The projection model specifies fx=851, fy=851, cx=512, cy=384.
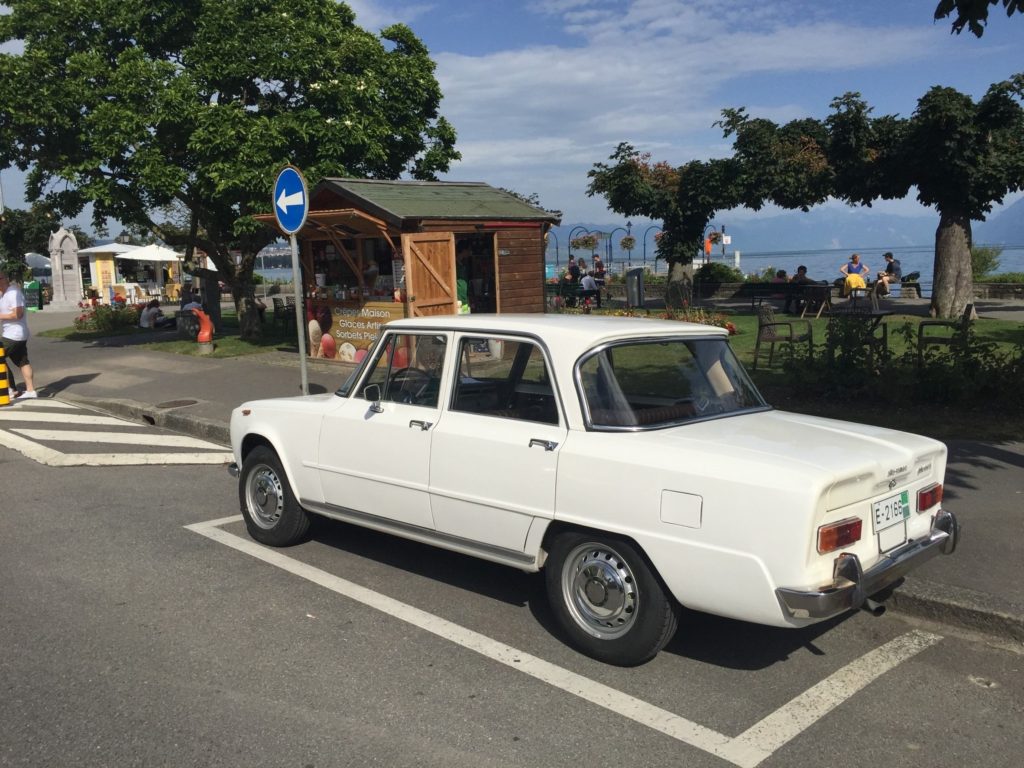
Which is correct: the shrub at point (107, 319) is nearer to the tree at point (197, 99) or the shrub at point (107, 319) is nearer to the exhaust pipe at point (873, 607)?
the tree at point (197, 99)

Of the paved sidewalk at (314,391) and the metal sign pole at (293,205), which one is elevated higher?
the metal sign pole at (293,205)

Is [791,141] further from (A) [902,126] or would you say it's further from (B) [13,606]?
(B) [13,606]

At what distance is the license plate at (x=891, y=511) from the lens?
154 inches

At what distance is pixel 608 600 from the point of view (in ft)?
13.5

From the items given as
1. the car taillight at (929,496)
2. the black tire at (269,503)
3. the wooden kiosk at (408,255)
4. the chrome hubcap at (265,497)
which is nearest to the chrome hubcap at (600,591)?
the car taillight at (929,496)

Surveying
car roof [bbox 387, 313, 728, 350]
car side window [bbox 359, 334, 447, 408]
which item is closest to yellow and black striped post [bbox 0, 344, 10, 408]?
car side window [bbox 359, 334, 447, 408]

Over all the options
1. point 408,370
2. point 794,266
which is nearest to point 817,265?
point 794,266

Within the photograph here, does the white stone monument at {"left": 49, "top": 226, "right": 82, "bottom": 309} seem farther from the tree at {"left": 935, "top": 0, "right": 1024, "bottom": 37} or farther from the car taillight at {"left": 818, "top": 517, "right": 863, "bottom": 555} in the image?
the car taillight at {"left": 818, "top": 517, "right": 863, "bottom": 555}

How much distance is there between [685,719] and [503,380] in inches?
80.3

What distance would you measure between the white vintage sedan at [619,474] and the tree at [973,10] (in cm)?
324

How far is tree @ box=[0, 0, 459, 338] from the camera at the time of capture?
16500mm

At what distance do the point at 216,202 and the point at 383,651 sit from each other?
15699mm

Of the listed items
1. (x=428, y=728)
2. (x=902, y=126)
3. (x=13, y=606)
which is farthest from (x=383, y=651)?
(x=902, y=126)

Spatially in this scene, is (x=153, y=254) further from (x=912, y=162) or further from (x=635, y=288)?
(x=912, y=162)
